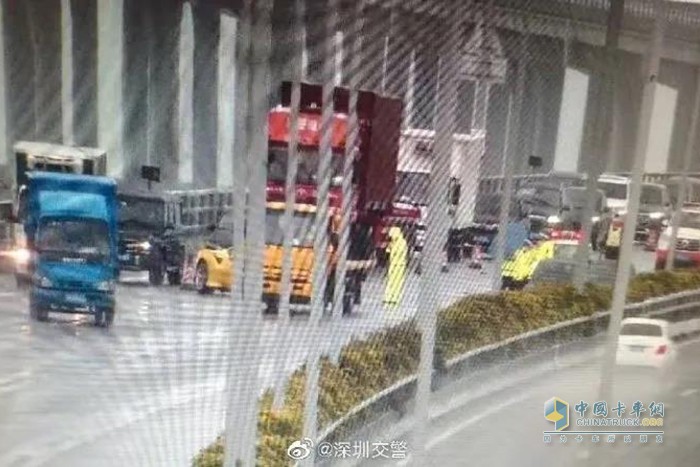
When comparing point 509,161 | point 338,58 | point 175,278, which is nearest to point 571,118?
point 509,161

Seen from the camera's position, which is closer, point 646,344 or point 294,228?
point 294,228

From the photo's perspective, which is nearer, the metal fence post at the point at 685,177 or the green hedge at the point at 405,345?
the green hedge at the point at 405,345

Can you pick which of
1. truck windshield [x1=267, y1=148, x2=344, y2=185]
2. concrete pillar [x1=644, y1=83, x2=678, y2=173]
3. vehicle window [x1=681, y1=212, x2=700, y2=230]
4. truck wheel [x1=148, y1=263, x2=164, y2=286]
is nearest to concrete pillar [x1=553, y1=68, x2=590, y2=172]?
concrete pillar [x1=644, y1=83, x2=678, y2=173]

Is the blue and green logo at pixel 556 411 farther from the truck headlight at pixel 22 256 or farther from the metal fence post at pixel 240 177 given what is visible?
the truck headlight at pixel 22 256

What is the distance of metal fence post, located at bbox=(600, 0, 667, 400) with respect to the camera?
1.04m

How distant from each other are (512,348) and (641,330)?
22 cm

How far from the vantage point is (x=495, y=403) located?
110 cm

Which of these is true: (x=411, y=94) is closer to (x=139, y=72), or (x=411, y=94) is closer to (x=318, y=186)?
(x=318, y=186)

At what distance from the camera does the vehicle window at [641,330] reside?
1142 mm

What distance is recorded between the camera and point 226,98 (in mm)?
884

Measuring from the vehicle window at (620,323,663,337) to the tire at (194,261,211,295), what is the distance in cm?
61

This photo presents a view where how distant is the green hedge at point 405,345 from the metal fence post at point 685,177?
3cm

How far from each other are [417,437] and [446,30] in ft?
1.76

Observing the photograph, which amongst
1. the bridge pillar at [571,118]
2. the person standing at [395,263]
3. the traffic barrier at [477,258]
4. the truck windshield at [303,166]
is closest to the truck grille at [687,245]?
the bridge pillar at [571,118]
